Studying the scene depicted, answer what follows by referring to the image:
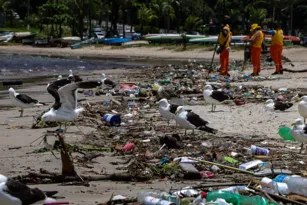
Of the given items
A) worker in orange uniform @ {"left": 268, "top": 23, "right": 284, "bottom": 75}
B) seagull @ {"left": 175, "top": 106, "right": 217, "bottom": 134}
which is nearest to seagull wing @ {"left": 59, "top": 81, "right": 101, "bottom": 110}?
seagull @ {"left": 175, "top": 106, "right": 217, "bottom": 134}

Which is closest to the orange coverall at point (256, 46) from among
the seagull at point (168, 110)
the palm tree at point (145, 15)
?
the seagull at point (168, 110)

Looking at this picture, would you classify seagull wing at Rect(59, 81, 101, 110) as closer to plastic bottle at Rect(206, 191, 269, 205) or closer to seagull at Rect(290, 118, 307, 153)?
seagull at Rect(290, 118, 307, 153)

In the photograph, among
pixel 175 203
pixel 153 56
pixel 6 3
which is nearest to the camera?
pixel 175 203

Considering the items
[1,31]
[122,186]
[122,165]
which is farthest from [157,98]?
[1,31]

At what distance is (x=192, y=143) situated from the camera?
945 centimetres

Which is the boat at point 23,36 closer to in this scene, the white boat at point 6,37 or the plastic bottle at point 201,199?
the white boat at point 6,37

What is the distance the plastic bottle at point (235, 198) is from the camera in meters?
5.73

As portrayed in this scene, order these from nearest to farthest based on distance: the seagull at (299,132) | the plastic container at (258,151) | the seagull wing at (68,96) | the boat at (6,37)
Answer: the plastic container at (258,151) → the seagull at (299,132) → the seagull wing at (68,96) → the boat at (6,37)

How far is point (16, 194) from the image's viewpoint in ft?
18.1

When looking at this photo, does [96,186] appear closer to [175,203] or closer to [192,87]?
[175,203]

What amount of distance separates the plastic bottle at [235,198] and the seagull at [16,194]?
5.20 feet

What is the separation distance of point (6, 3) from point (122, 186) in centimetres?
8297

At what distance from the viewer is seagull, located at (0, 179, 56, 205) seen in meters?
5.46

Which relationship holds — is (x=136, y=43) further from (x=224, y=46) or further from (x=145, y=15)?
(x=224, y=46)
